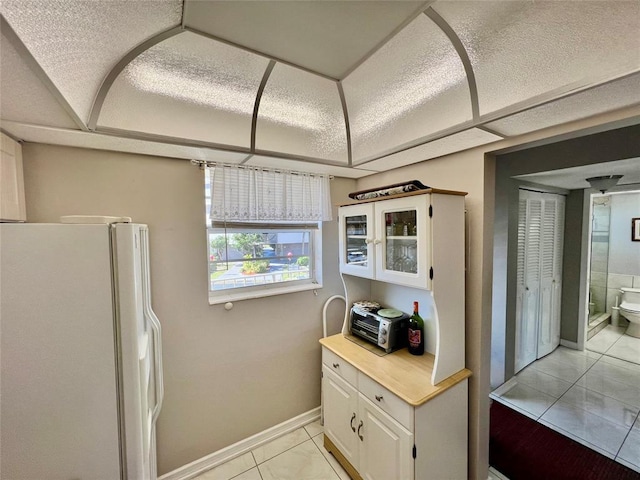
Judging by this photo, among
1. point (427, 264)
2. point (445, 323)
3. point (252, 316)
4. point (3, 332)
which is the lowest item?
point (252, 316)

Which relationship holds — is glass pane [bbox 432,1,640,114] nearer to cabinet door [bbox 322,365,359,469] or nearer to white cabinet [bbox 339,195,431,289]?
white cabinet [bbox 339,195,431,289]

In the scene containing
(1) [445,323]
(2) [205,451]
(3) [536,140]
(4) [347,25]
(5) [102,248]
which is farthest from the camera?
(2) [205,451]

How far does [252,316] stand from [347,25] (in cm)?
193

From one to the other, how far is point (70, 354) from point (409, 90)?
1.93m

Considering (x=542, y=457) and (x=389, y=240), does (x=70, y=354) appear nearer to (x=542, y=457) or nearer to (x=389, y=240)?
(x=389, y=240)

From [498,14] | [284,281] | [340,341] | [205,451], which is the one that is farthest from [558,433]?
[498,14]

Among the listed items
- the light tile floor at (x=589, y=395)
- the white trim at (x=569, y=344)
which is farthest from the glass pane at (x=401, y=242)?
the white trim at (x=569, y=344)

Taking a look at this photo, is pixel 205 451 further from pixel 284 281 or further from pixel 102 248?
pixel 102 248

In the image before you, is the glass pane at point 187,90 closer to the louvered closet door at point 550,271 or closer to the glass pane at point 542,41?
the glass pane at point 542,41

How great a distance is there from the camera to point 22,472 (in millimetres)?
853

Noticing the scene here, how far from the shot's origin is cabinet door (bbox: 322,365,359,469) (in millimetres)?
1738

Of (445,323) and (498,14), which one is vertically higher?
(498,14)

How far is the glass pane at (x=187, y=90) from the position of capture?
3.78 ft

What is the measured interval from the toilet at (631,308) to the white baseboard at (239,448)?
16.8 ft
